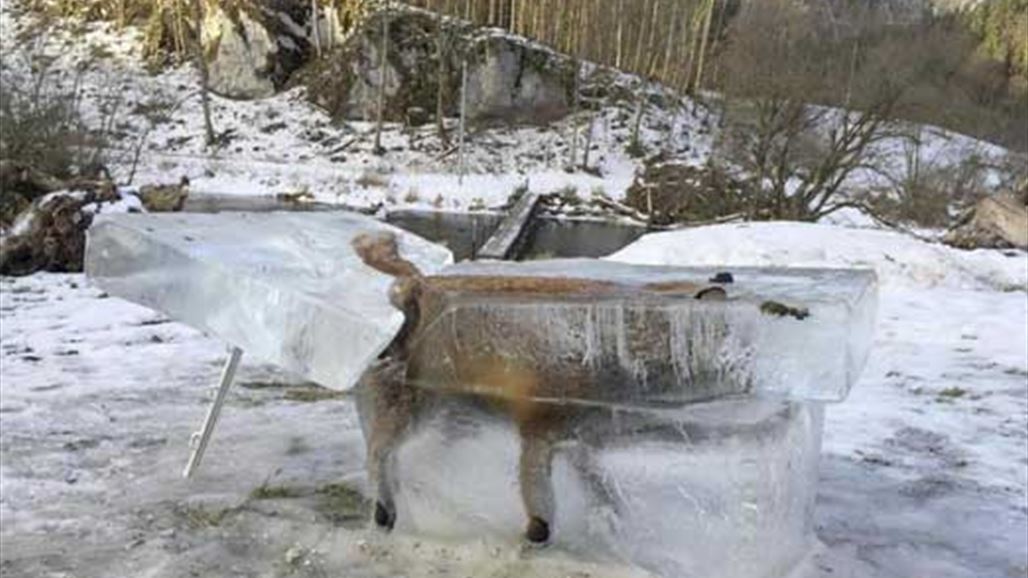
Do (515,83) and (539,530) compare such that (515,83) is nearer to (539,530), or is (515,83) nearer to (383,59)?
(383,59)

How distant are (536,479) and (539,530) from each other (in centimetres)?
14

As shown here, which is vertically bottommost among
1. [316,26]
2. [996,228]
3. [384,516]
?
[996,228]

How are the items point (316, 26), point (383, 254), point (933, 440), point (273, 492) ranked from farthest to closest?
point (316, 26), point (933, 440), point (273, 492), point (383, 254)

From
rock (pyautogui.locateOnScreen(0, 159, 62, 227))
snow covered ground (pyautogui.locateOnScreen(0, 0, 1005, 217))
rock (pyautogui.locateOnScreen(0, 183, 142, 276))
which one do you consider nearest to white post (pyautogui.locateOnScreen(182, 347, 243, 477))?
rock (pyautogui.locateOnScreen(0, 183, 142, 276))

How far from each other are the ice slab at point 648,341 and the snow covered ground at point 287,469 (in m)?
0.47

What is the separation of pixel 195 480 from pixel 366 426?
846 mm

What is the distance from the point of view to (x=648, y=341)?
274cm

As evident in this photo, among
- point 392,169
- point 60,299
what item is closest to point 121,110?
point 392,169

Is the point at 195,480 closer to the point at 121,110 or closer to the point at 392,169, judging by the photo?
the point at 392,169

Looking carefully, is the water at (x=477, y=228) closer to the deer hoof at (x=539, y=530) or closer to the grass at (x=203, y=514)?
the grass at (x=203, y=514)

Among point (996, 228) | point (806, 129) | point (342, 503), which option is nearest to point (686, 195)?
point (806, 129)

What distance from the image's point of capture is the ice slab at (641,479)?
2732mm

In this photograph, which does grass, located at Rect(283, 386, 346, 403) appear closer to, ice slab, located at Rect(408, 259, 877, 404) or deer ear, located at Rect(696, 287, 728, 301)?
ice slab, located at Rect(408, 259, 877, 404)

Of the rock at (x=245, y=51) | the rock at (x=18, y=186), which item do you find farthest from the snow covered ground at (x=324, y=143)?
the rock at (x=18, y=186)
